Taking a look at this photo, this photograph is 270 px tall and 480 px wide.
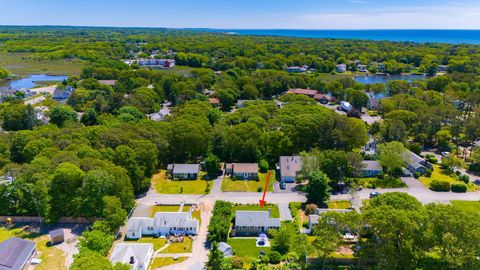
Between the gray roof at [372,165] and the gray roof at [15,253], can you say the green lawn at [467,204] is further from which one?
the gray roof at [15,253]

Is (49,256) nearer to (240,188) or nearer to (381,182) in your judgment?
(240,188)


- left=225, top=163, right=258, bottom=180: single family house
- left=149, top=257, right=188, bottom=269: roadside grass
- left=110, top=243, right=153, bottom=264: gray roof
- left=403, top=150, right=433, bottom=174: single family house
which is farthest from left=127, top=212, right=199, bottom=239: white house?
left=403, top=150, right=433, bottom=174: single family house

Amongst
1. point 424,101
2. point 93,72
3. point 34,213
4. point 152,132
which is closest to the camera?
point 34,213

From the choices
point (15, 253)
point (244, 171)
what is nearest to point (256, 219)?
point (244, 171)

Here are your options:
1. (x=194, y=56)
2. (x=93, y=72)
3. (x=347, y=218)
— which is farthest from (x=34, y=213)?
(x=194, y=56)

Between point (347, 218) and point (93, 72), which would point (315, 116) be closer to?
point (347, 218)

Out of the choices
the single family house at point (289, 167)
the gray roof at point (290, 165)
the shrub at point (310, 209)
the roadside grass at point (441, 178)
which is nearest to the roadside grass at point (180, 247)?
the shrub at point (310, 209)
